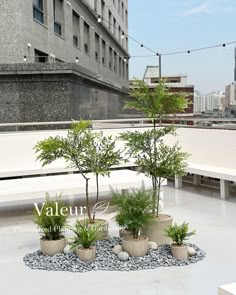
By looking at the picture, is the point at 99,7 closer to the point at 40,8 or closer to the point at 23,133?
the point at 40,8

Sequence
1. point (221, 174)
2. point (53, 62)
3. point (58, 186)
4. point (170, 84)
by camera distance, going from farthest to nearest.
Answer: point (53, 62)
point (221, 174)
point (58, 186)
point (170, 84)

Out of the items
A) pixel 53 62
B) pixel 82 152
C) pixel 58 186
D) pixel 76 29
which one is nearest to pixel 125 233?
pixel 82 152

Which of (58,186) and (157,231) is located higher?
(58,186)

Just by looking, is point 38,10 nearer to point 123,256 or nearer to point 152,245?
point 152,245

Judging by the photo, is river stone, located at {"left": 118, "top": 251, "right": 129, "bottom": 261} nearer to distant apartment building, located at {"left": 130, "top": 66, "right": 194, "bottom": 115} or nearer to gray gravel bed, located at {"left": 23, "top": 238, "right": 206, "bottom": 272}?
gray gravel bed, located at {"left": 23, "top": 238, "right": 206, "bottom": 272}

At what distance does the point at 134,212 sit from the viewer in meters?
4.00

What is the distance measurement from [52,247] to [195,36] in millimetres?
11279

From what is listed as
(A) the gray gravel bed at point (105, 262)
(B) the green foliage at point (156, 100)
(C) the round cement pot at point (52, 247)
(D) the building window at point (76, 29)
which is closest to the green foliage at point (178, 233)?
(A) the gray gravel bed at point (105, 262)

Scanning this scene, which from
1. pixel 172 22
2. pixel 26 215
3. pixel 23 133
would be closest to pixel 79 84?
pixel 23 133

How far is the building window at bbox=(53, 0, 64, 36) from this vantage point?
14745mm

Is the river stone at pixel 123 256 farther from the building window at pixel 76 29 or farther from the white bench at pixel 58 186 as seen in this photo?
the building window at pixel 76 29

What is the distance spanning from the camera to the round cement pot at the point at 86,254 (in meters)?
3.81

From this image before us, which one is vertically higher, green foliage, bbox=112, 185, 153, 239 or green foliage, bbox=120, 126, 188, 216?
green foliage, bbox=120, 126, 188, 216

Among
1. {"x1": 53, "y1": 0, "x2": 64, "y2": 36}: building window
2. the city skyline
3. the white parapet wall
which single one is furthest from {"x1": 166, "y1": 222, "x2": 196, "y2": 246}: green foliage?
{"x1": 53, "y1": 0, "x2": 64, "y2": 36}: building window
